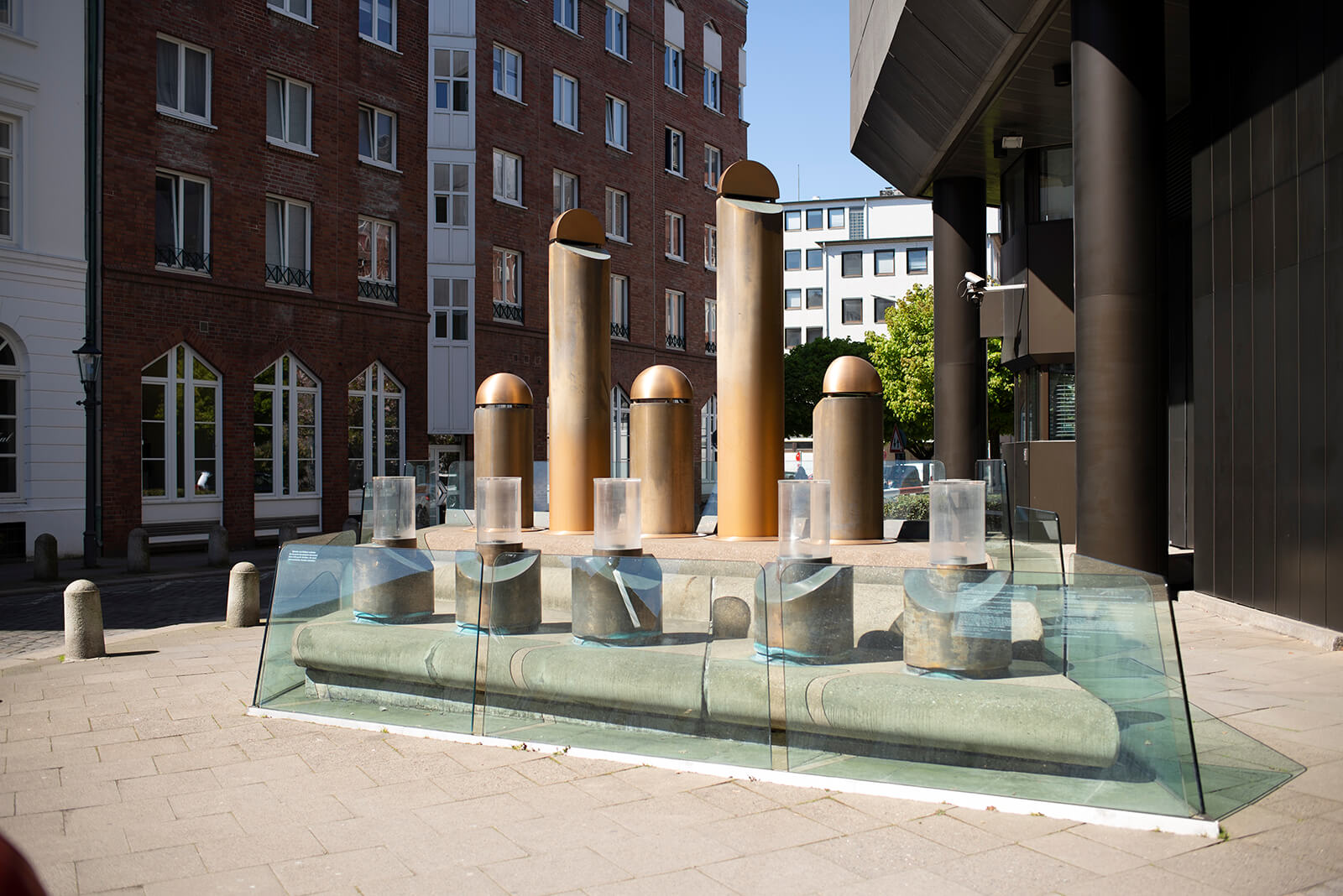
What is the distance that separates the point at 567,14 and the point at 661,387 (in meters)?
28.1

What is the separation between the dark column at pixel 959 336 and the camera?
24500 millimetres

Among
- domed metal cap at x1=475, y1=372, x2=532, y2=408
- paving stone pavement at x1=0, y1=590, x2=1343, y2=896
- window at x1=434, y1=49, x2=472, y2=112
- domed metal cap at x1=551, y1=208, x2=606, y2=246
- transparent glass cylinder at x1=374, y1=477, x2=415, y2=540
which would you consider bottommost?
paving stone pavement at x1=0, y1=590, x2=1343, y2=896

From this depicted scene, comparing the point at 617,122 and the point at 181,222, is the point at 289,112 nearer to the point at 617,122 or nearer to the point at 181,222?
the point at 181,222

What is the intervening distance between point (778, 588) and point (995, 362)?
46.1 m

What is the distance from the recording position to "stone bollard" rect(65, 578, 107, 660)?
11500 mm

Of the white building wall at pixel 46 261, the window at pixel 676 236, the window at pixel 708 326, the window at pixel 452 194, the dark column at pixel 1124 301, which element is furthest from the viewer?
the window at pixel 708 326

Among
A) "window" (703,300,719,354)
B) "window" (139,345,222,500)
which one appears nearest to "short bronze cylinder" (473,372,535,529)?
"window" (139,345,222,500)

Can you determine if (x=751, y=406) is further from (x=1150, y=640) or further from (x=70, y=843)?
(x=70, y=843)

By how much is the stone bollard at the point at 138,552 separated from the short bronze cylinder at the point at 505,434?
27.9 feet

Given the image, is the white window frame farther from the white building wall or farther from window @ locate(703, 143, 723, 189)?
window @ locate(703, 143, 723, 189)

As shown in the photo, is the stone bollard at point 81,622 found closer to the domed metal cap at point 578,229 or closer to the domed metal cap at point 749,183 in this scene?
the domed metal cap at point 578,229

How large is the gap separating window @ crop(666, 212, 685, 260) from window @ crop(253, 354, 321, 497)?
718 inches

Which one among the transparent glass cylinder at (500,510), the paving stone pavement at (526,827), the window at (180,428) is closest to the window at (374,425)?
the window at (180,428)

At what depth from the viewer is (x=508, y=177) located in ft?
115
